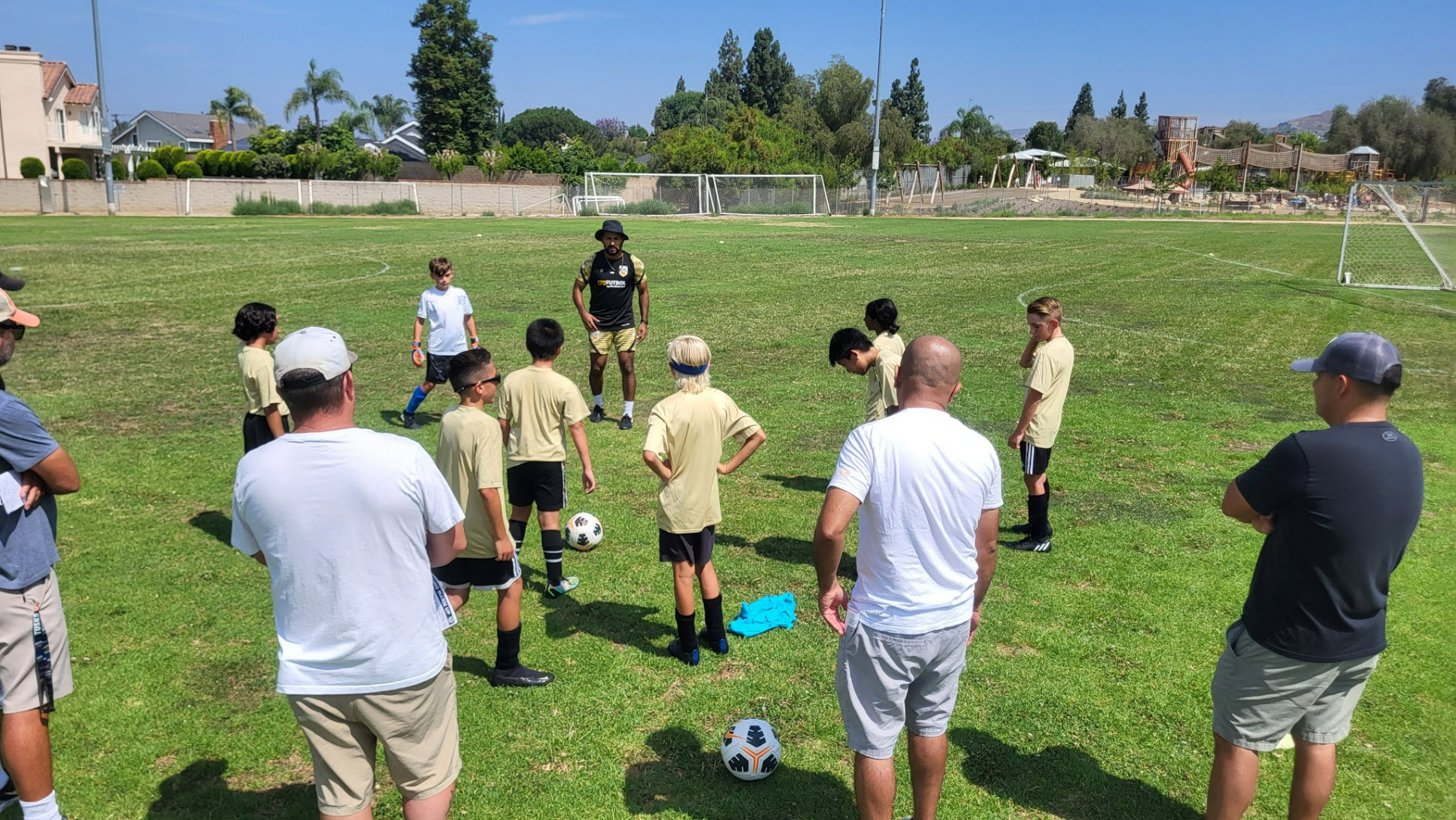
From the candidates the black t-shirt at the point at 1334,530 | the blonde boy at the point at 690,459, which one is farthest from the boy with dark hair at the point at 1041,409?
the black t-shirt at the point at 1334,530

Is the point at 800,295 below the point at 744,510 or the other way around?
the other way around

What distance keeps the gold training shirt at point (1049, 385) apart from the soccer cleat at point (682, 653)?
3257 millimetres

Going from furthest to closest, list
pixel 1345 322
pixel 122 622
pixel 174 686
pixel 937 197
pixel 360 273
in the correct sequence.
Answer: pixel 937 197 → pixel 360 273 → pixel 1345 322 → pixel 122 622 → pixel 174 686

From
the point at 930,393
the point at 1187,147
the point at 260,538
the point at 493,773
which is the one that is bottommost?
the point at 493,773

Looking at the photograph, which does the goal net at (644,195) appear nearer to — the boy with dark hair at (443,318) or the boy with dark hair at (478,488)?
the boy with dark hair at (443,318)

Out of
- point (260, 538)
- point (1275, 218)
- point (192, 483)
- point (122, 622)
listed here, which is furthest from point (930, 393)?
point (1275, 218)

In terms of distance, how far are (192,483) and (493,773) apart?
5979 mm

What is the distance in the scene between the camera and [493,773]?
4531mm

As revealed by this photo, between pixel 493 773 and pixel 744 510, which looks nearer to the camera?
pixel 493 773

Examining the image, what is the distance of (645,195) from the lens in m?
58.8

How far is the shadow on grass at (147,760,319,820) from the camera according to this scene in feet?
13.9

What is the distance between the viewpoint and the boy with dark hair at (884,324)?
23.3 feet

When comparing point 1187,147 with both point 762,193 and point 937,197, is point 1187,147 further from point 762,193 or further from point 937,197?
point 762,193

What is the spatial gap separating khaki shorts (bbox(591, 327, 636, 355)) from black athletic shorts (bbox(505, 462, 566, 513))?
4.92m
